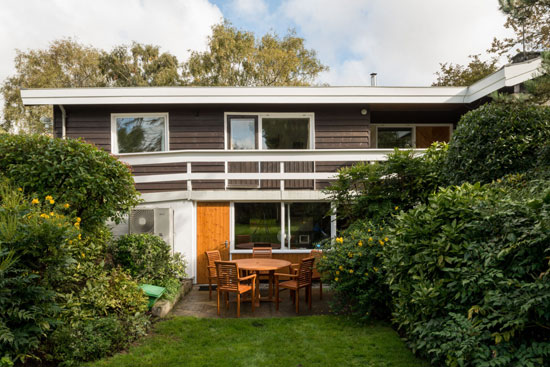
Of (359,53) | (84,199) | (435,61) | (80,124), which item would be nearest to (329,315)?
(84,199)

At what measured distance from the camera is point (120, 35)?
92.9ft

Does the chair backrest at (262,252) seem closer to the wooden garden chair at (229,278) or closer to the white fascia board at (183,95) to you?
the wooden garden chair at (229,278)

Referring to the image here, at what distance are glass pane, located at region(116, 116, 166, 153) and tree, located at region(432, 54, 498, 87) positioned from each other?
16599 millimetres

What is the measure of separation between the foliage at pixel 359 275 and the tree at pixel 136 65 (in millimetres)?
23145

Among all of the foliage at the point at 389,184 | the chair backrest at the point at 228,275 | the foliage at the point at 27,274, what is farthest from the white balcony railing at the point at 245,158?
the foliage at the point at 27,274

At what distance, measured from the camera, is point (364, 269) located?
642cm

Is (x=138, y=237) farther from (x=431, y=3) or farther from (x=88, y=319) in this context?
(x=431, y=3)

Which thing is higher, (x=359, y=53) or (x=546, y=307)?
(x=359, y=53)

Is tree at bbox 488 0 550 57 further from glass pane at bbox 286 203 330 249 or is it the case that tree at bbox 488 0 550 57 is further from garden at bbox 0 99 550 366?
garden at bbox 0 99 550 366

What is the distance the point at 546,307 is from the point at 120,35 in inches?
1237

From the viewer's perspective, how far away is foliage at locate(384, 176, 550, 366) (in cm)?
330

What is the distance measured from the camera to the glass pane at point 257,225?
10039 mm

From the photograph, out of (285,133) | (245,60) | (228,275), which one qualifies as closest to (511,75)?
(285,133)

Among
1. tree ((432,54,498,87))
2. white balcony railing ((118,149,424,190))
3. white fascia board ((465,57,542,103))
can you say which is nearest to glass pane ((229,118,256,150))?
white balcony railing ((118,149,424,190))
